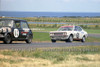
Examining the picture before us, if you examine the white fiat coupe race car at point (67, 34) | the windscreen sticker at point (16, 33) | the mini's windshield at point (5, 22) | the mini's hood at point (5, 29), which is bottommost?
the white fiat coupe race car at point (67, 34)

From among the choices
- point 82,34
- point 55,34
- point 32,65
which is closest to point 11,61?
point 32,65

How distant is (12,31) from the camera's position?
2858 cm

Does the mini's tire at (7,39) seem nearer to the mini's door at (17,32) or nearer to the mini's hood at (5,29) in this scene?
the mini's hood at (5,29)

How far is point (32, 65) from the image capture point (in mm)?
17969

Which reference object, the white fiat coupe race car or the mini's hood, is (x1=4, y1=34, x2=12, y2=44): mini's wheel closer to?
the mini's hood

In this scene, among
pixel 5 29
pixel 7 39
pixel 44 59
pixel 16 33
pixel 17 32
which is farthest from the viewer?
pixel 17 32

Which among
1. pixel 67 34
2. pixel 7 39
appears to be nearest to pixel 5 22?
pixel 7 39

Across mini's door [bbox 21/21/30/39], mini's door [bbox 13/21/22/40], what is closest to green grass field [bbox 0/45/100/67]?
mini's door [bbox 13/21/22/40]

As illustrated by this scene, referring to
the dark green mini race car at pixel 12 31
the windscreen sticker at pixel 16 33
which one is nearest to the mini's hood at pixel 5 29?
the dark green mini race car at pixel 12 31

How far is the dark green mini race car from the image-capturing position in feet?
92.3

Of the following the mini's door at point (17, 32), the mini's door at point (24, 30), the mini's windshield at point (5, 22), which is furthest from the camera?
the mini's door at point (24, 30)

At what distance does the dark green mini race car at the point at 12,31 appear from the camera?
28.1 meters

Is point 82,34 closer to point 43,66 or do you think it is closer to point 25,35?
point 25,35

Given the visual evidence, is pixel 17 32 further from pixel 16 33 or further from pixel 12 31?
pixel 12 31
